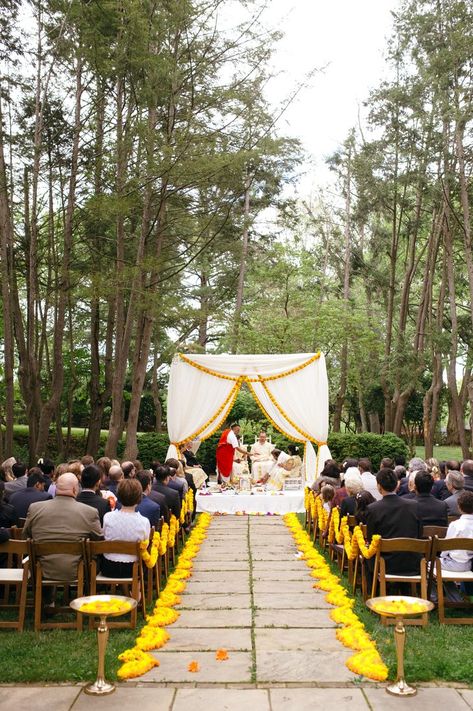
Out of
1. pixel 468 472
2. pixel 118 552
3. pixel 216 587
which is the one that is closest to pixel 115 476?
pixel 216 587

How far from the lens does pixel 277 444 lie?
17859mm

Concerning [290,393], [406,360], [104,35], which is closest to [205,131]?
[104,35]

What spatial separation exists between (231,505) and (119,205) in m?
5.60

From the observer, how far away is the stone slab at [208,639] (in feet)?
17.0

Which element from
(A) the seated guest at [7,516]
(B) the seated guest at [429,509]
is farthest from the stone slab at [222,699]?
(B) the seated guest at [429,509]

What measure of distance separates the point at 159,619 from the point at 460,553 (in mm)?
2632

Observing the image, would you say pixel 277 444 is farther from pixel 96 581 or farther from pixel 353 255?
pixel 96 581

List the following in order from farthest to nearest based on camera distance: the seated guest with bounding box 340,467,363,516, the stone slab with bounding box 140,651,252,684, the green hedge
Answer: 1. the green hedge
2. the seated guest with bounding box 340,467,363,516
3. the stone slab with bounding box 140,651,252,684

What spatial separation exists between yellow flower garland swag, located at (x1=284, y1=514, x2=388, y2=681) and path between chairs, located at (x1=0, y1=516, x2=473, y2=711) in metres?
0.08

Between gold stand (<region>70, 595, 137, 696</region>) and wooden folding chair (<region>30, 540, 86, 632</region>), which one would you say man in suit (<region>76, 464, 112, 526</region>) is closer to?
wooden folding chair (<region>30, 540, 86, 632</region>)

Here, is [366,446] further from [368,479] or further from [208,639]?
[208,639]

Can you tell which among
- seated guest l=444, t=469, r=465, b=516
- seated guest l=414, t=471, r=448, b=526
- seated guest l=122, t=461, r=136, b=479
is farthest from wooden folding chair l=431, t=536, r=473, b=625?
seated guest l=122, t=461, r=136, b=479

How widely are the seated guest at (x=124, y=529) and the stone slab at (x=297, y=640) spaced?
4.05 ft

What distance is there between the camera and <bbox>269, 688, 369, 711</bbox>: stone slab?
411 centimetres
